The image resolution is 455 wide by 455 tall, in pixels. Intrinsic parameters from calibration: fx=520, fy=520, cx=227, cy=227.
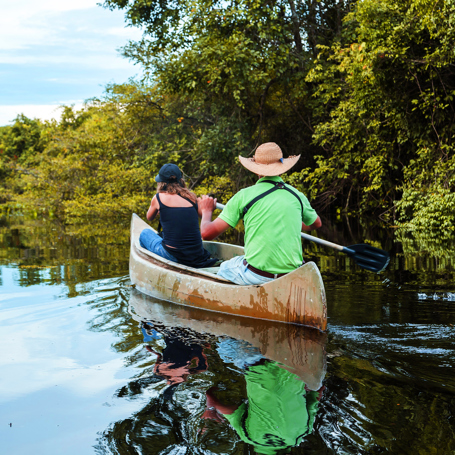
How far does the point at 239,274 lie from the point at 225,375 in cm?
148

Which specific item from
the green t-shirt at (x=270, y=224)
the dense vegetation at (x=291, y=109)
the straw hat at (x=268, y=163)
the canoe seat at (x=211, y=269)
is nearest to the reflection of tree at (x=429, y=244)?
the dense vegetation at (x=291, y=109)

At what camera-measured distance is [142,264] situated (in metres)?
5.73

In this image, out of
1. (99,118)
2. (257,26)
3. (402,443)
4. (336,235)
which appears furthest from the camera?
(99,118)

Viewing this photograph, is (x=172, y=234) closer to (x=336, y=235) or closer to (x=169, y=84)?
(x=336, y=235)

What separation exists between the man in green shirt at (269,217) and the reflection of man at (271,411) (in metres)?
1.20

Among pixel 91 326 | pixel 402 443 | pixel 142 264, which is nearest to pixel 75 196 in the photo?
pixel 142 264

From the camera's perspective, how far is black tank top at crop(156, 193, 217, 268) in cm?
523

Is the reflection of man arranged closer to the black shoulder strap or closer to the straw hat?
the black shoulder strap

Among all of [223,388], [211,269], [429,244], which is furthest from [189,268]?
[429,244]

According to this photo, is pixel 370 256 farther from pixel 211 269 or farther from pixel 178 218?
pixel 178 218

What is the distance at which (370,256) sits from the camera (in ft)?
16.2

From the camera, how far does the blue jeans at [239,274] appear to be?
432cm

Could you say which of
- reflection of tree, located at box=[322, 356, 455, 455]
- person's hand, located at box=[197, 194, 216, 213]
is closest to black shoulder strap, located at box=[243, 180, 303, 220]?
person's hand, located at box=[197, 194, 216, 213]

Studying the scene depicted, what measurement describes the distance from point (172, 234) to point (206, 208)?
1.02m
